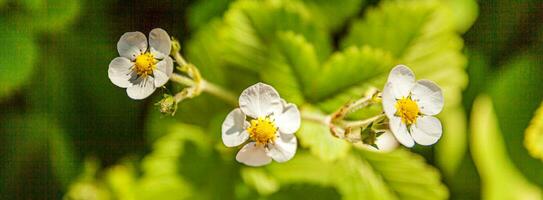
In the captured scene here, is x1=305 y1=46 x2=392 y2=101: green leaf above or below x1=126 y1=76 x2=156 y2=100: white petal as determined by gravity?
above

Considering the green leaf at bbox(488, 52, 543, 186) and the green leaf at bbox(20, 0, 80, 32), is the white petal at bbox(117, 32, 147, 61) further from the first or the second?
the green leaf at bbox(488, 52, 543, 186)

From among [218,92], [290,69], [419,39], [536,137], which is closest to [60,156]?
[218,92]

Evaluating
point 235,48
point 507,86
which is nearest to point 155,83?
point 235,48

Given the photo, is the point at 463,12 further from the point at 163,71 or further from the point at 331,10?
the point at 163,71

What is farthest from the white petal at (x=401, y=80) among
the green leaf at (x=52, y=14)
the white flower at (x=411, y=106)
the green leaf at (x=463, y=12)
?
the green leaf at (x=52, y=14)

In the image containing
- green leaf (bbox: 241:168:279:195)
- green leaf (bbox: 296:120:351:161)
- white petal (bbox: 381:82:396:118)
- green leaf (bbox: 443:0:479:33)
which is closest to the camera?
white petal (bbox: 381:82:396:118)

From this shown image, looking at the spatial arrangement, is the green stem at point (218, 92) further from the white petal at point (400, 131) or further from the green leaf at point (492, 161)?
the green leaf at point (492, 161)

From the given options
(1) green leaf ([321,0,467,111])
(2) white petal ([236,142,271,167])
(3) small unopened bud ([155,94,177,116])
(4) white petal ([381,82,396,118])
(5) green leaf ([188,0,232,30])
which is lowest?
(2) white petal ([236,142,271,167])

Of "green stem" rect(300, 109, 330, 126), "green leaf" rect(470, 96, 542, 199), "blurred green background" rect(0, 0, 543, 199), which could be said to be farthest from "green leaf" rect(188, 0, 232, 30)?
"green leaf" rect(470, 96, 542, 199)

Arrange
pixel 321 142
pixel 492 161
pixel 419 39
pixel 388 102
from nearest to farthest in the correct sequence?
1. pixel 388 102
2. pixel 321 142
3. pixel 419 39
4. pixel 492 161
